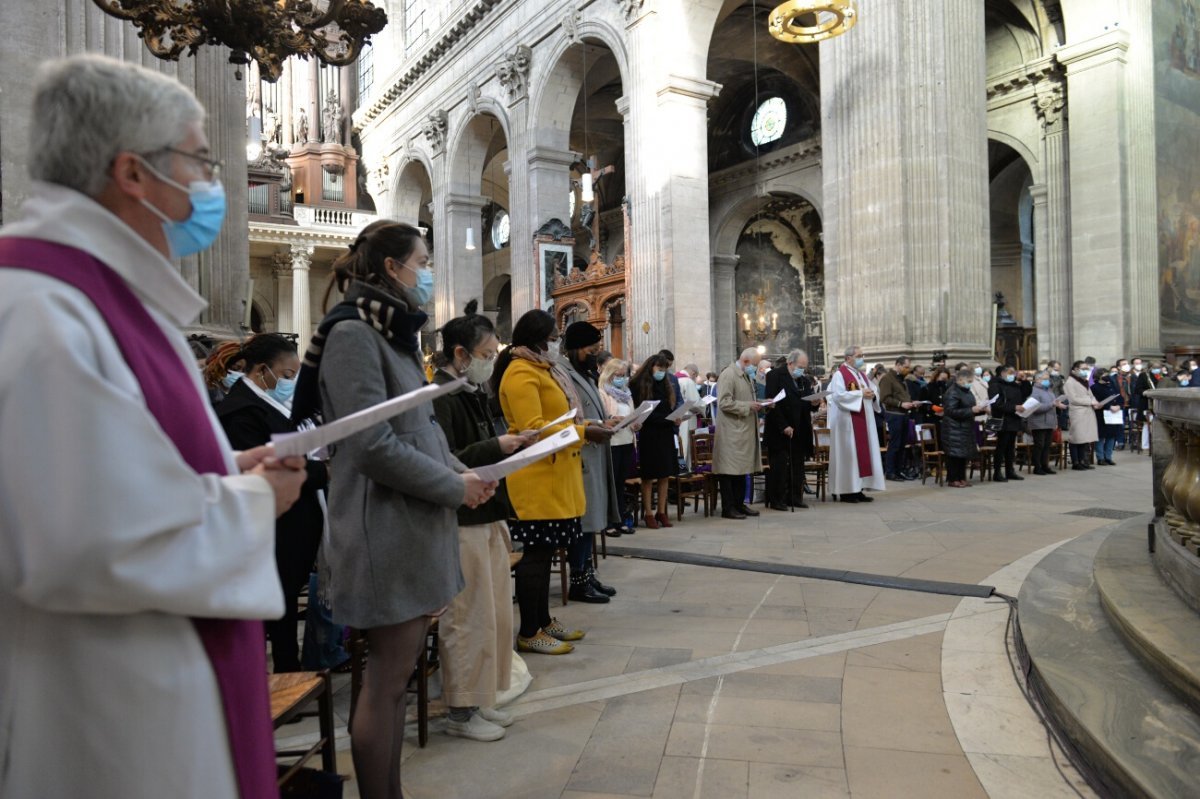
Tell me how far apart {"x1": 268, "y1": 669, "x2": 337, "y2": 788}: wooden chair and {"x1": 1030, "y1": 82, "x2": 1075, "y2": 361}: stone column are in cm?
1857

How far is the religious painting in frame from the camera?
18656 mm

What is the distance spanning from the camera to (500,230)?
108 feet

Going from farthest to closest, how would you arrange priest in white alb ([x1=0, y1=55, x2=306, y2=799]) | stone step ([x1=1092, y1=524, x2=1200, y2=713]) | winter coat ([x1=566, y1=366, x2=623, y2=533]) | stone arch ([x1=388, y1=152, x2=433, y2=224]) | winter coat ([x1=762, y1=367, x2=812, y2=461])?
stone arch ([x1=388, y1=152, x2=433, y2=224]), winter coat ([x1=762, y1=367, x2=812, y2=461]), winter coat ([x1=566, y1=366, x2=623, y2=533]), stone step ([x1=1092, y1=524, x2=1200, y2=713]), priest in white alb ([x1=0, y1=55, x2=306, y2=799])

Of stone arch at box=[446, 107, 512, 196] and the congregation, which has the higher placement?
stone arch at box=[446, 107, 512, 196]

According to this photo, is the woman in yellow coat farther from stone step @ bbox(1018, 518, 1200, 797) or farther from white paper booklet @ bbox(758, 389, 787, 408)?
white paper booklet @ bbox(758, 389, 787, 408)

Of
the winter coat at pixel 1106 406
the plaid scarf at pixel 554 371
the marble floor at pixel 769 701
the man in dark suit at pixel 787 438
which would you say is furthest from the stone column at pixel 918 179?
the plaid scarf at pixel 554 371

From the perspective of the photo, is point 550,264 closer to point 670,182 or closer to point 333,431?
point 670,182

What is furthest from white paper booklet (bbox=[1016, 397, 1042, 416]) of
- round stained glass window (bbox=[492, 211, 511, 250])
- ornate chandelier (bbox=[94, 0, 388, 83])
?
round stained glass window (bbox=[492, 211, 511, 250])

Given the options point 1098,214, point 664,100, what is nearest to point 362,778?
point 664,100

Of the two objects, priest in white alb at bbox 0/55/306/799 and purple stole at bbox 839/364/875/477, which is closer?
priest in white alb at bbox 0/55/306/799

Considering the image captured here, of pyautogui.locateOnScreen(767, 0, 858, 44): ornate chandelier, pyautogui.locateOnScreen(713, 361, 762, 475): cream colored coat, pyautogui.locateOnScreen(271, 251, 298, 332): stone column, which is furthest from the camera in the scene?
pyautogui.locateOnScreen(271, 251, 298, 332): stone column

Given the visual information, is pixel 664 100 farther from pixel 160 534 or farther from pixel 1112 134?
pixel 160 534

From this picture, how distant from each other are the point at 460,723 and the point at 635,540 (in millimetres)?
4028

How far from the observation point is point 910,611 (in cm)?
439
